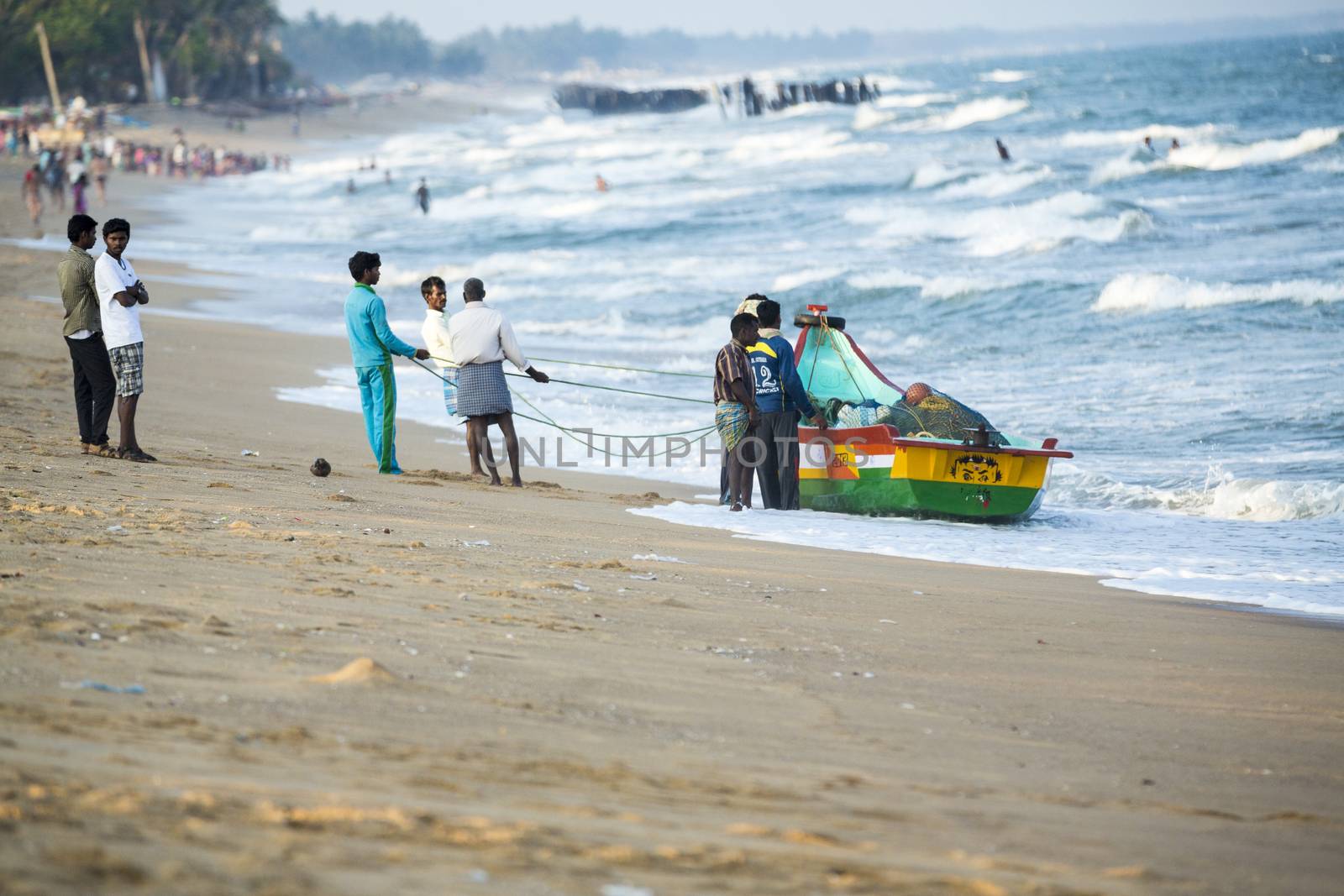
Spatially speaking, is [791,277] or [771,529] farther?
[791,277]

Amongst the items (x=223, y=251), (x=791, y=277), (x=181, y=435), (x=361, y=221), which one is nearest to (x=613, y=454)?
(x=181, y=435)

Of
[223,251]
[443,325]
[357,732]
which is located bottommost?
[357,732]

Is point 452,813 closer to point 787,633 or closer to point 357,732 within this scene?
point 357,732

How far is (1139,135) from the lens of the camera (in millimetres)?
43125

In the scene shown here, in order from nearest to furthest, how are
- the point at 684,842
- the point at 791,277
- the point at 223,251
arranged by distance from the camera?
the point at 684,842 → the point at 791,277 → the point at 223,251

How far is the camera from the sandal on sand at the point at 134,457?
8.81 meters

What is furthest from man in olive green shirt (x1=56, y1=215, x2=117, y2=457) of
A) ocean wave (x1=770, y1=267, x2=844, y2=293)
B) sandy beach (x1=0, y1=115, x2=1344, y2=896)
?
ocean wave (x1=770, y1=267, x2=844, y2=293)

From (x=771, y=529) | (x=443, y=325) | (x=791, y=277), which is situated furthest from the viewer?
(x=791, y=277)

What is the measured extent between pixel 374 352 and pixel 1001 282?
14.9 metres

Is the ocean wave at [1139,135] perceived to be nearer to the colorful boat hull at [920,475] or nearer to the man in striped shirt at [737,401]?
the colorful boat hull at [920,475]

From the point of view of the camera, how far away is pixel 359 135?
302ft

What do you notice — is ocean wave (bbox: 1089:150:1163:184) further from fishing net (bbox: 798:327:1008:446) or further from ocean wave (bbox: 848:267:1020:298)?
fishing net (bbox: 798:327:1008:446)

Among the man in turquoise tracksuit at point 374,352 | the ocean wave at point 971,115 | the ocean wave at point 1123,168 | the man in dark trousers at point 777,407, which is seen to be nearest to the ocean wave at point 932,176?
the ocean wave at point 1123,168

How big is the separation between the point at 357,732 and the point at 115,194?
44.9m
